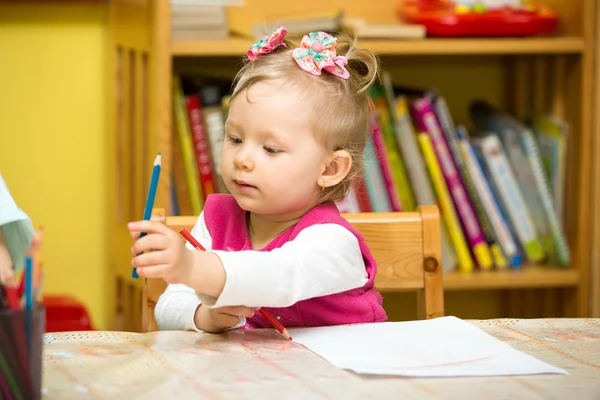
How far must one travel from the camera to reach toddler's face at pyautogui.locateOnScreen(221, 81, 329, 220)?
95 cm

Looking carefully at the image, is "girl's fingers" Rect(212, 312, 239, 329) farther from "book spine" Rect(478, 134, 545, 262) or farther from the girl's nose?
"book spine" Rect(478, 134, 545, 262)

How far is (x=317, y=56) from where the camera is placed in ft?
3.26

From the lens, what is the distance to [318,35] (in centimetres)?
101

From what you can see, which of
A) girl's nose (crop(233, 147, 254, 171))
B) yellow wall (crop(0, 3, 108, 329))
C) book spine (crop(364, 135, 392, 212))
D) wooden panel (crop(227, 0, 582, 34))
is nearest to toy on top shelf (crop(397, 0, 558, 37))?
wooden panel (crop(227, 0, 582, 34))

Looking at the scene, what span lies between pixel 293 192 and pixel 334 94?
0.39 ft

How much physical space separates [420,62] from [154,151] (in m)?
0.69

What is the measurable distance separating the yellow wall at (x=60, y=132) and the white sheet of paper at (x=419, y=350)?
126 centimetres

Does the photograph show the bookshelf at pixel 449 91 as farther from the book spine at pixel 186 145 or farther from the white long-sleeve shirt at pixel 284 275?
the white long-sleeve shirt at pixel 284 275

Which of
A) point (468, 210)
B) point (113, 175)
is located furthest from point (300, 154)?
point (113, 175)

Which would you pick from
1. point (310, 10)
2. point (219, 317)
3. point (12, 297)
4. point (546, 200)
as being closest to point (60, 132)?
point (310, 10)

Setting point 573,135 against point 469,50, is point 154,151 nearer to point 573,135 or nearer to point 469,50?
point 469,50

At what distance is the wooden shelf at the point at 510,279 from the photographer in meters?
1.85

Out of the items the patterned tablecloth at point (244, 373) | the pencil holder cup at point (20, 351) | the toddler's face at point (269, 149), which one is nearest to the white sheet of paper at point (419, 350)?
the patterned tablecloth at point (244, 373)

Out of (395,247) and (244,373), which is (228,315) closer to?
(244,373)
